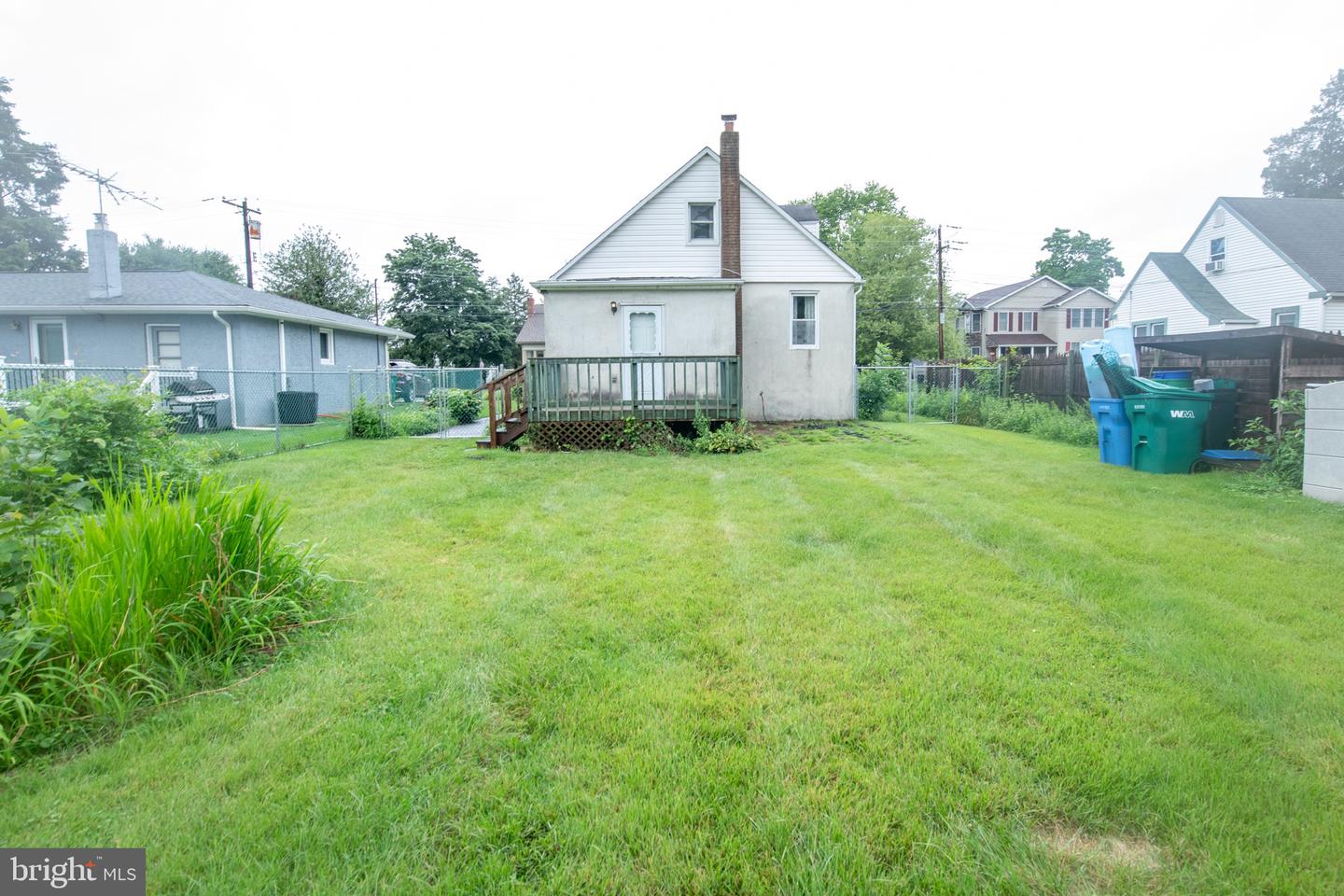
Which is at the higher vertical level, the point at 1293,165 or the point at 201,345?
the point at 1293,165

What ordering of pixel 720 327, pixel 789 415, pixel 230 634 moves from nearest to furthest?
pixel 230 634
pixel 720 327
pixel 789 415

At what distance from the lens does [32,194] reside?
141 feet

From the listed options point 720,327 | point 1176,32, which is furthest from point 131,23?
point 1176,32

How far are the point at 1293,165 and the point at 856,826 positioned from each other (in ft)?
229

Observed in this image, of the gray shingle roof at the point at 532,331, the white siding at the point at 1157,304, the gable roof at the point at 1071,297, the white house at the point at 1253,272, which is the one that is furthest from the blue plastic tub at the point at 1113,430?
the gable roof at the point at 1071,297

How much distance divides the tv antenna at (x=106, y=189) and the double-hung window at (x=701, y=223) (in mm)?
15635

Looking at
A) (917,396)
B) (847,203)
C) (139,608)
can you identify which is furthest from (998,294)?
(139,608)

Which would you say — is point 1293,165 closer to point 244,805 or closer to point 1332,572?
point 1332,572

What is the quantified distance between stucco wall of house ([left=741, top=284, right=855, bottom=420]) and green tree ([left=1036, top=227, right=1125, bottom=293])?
65202mm

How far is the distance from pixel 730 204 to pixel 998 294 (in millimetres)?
41183

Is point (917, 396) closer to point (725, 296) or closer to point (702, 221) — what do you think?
point (702, 221)

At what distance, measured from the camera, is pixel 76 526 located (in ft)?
11.3

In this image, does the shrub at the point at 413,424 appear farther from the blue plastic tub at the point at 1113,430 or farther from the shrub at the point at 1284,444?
the shrub at the point at 1284,444

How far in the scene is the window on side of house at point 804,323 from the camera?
1579cm
